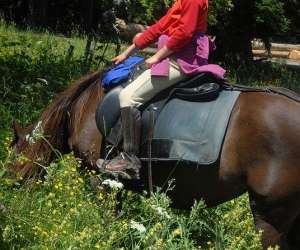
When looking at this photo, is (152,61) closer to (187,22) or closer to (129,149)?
(187,22)

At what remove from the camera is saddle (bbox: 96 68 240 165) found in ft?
15.8

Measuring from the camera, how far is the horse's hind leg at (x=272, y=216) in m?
4.63

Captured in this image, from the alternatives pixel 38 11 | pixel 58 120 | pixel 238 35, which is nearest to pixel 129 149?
pixel 58 120

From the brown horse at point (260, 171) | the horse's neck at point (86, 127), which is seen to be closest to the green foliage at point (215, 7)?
the horse's neck at point (86, 127)

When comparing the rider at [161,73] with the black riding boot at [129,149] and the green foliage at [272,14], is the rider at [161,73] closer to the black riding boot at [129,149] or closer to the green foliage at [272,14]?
the black riding boot at [129,149]

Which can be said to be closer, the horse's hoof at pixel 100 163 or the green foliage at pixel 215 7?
the horse's hoof at pixel 100 163

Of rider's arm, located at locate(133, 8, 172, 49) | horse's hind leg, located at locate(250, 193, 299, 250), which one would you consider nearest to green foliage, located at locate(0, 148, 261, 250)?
horse's hind leg, located at locate(250, 193, 299, 250)

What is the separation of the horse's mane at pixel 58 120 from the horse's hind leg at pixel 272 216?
1.69m

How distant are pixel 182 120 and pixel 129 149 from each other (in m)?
0.47

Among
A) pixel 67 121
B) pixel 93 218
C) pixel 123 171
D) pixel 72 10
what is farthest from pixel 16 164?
pixel 72 10

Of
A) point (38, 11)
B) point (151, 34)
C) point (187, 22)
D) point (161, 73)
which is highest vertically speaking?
point (187, 22)

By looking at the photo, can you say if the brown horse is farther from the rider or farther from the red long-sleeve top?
the red long-sleeve top

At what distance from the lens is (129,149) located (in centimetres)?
508

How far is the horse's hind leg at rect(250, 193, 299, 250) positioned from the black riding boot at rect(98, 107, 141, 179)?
3.02 feet
